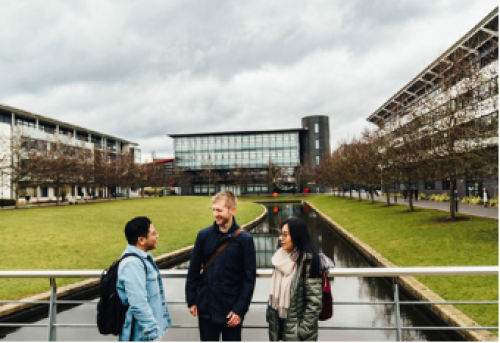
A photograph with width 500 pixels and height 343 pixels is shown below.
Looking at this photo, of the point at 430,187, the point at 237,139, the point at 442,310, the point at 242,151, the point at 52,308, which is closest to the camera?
the point at 52,308

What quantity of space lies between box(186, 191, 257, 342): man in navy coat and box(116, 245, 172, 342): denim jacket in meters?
0.33

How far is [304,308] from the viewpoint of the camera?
278 cm

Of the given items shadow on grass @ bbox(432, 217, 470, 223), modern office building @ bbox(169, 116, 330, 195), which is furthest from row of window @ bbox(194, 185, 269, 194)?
shadow on grass @ bbox(432, 217, 470, 223)

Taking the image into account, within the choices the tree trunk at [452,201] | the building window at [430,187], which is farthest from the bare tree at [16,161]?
the building window at [430,187]

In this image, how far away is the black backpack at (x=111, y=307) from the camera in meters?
2.67

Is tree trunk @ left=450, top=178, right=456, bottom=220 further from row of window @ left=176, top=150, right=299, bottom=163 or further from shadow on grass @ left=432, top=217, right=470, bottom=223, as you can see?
row of window @ left=176, top=150, right=299, bottom=163

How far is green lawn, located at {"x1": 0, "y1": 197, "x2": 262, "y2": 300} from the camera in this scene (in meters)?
7.03

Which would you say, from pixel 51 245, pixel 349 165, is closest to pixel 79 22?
pixel 51 245

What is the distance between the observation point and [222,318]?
2.86 meters

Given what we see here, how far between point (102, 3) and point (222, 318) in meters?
9.22

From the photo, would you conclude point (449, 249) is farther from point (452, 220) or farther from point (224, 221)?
point (224, 221)

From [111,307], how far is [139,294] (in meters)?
0.29

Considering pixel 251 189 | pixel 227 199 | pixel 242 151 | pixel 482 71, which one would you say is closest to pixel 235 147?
pixel 242 151

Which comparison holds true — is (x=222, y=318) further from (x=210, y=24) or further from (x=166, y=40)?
(x=210, y=24)
